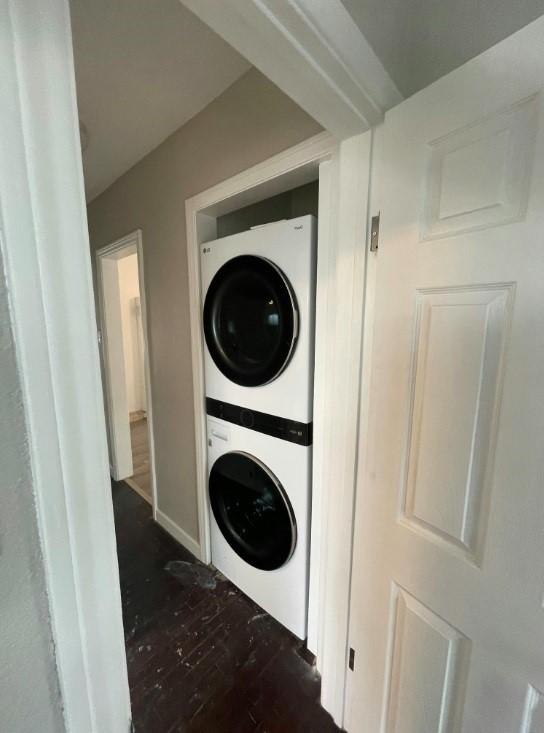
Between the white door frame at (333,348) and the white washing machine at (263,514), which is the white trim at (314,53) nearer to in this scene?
the white door frame at (333,348)

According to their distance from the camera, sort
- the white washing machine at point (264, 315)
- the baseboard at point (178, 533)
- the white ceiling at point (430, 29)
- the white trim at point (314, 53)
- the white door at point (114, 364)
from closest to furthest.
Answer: the white trim at point (314, 53) → the white ceiling at point (430, 29) → the white washing machine at point (264, 315) → the baseboard at point (178, 533) → the white door at point (114, 364)

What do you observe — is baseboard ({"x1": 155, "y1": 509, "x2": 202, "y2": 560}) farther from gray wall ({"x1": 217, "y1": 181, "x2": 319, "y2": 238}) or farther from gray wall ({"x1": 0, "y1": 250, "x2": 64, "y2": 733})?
gray wall ({"x1": 217, "y1": 181, "x2": 319, "y2": 238})

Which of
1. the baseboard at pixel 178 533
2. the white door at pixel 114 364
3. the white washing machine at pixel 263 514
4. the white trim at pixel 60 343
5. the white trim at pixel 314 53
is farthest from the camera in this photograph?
the white door at pixel 114 364

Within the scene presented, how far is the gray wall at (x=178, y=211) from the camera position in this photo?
1086 millimetres

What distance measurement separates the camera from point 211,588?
1.56 metres

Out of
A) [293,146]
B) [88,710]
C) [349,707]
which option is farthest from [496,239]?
[349,707]

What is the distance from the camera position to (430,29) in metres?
0.70

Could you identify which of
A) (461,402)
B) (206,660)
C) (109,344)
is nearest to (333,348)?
(461,402)

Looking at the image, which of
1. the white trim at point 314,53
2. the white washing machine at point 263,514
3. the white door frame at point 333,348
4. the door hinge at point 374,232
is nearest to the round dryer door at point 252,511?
the white washing machine at point 263,514

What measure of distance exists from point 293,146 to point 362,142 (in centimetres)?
33

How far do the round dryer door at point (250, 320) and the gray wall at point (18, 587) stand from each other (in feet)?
2.77

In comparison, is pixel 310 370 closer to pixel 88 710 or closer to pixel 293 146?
pixel 293 146

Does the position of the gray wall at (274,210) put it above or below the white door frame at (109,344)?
above

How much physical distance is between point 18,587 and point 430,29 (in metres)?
1.28
